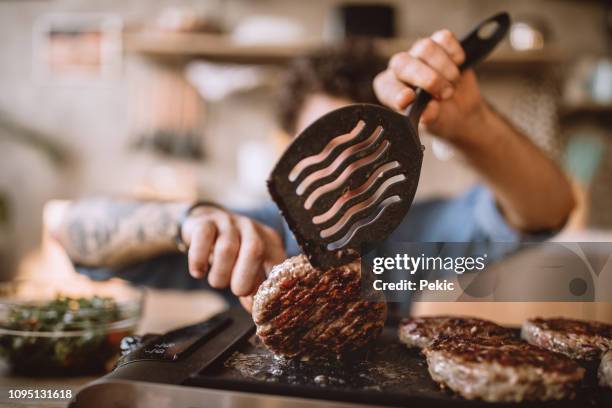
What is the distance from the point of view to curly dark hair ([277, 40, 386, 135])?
6.49ft

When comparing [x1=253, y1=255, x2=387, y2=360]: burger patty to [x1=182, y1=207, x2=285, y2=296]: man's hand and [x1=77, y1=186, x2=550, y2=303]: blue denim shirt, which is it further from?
[x1=77, y1=186, x2=550, y2=303]: blue denim shirt

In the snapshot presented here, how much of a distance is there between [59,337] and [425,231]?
1529mm

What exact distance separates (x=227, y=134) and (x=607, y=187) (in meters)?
2.53

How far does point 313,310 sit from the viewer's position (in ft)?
2.51

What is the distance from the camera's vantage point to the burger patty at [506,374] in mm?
608

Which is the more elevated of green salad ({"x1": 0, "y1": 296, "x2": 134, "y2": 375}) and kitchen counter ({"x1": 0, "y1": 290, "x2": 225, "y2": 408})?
green salad ({"x1": 0, "y1": 296, "x2": 134, "y2": 375})

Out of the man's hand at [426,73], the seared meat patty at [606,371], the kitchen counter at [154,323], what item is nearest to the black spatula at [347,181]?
the man's hand at [426,73]

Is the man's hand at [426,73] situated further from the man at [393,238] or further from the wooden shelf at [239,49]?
the wooden shelf at [239,49]

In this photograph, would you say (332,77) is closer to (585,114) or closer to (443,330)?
(443,330)

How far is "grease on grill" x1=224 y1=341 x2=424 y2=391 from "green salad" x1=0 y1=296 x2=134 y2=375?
1.11ft

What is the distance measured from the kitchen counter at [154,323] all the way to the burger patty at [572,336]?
72 cm

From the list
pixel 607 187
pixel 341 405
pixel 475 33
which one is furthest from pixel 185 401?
pixel 607 187

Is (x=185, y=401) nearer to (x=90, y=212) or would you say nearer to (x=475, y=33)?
(x=475, y=33)

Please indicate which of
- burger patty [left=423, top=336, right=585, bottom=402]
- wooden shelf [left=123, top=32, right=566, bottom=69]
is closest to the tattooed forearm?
burger patty [left=423, top=336, right=585, bottom=402]
